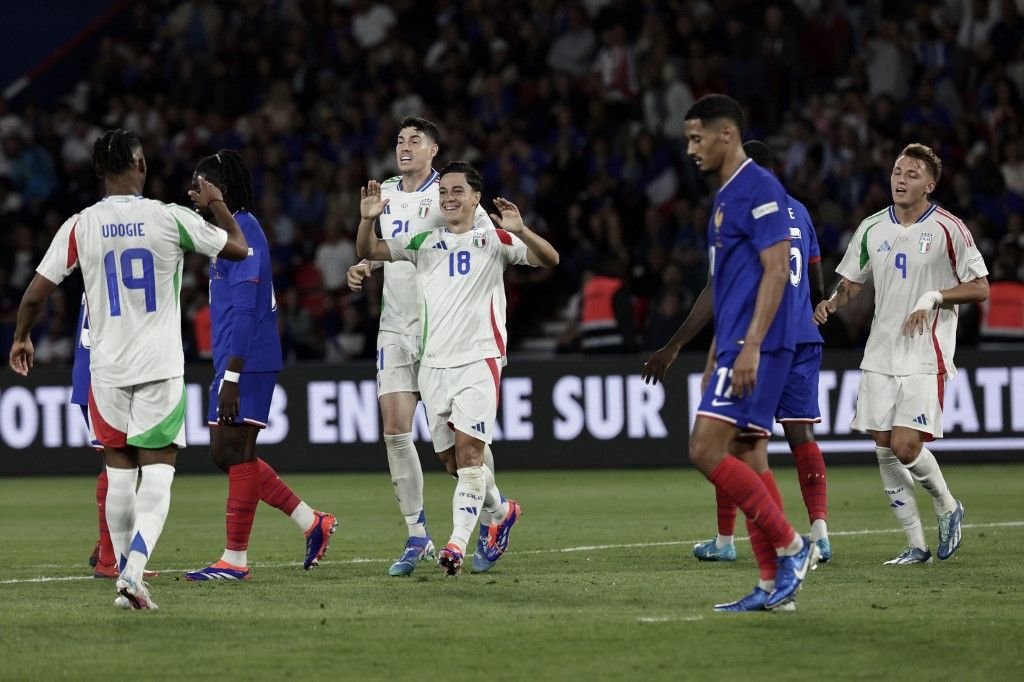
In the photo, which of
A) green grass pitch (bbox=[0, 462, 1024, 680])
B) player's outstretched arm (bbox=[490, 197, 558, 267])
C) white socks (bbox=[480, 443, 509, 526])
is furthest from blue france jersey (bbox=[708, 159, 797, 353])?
white socks (bbox=[480, 443, 509, 526])

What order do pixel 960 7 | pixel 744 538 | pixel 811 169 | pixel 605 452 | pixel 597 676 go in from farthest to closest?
pixel 960 7 < pixel 811 169 < pixel 605 452 < pixel 744 538 < pixel 597 676

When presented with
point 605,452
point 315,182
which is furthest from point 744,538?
point 315,182

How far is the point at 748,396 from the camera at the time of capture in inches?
265

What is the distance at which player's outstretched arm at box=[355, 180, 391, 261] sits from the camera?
27.6 ft

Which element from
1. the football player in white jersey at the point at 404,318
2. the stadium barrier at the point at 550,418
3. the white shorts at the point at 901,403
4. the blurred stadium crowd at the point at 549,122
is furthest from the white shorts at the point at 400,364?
the blurred stadium crowd at the point at 549,122

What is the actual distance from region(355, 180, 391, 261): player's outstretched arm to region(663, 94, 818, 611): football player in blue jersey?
207cm

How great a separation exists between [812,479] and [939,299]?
1.25 metres

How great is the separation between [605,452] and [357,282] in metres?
7.39

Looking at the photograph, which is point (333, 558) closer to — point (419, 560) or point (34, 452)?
point (419, 560)

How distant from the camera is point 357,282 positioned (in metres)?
9.41

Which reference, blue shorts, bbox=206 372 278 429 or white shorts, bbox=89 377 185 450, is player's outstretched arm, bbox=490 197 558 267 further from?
white shorts, bbox=89 377 185 450

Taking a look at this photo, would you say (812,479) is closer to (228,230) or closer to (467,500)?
(467,500)

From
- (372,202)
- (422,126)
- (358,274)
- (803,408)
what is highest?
(422,126)

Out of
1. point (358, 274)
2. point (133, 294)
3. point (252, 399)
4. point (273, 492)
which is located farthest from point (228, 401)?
point (358, 274)
